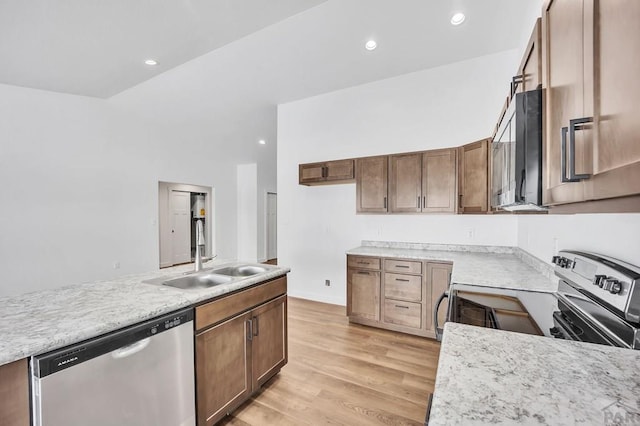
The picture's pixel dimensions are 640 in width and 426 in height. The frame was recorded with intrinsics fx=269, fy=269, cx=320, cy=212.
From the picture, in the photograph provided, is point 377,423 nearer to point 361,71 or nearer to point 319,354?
point 319,354

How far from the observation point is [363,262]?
3365 mm

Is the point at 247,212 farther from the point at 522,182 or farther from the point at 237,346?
the point at 522,182

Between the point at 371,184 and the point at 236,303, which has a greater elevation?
the point at 371,184

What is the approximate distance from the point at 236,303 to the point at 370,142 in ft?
9.84

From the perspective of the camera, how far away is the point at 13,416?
3.19 ft

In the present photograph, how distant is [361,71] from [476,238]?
8.50 ft

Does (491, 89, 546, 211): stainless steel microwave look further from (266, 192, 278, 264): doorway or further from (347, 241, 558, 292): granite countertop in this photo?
(266, 192, 278, 264): doorway

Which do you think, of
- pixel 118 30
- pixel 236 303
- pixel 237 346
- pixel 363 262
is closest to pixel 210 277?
pixel 236 303

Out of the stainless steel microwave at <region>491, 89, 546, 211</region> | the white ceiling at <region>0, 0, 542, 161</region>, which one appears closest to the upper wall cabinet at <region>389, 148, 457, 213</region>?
the white ceiling at <region>0, 0, 542, 161</region>

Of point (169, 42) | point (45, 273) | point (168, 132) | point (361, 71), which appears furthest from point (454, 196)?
point (45, 273)

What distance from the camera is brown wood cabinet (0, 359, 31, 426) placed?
3.11ft

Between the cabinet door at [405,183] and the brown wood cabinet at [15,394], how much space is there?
3252 mm

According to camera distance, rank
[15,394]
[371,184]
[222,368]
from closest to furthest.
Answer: [15,394] < [222,368] < [371,184]

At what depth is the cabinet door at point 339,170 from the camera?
382 centimetres
